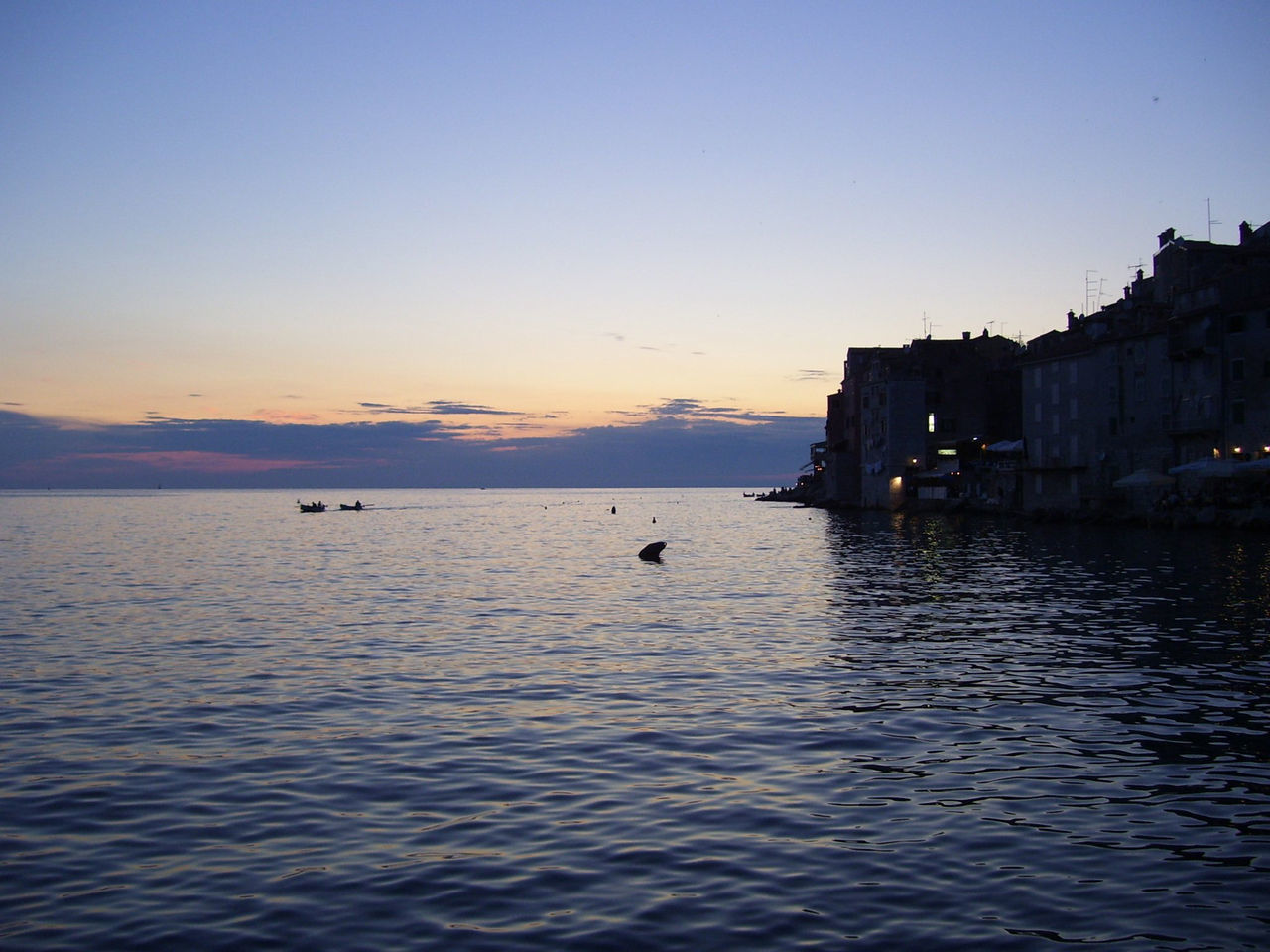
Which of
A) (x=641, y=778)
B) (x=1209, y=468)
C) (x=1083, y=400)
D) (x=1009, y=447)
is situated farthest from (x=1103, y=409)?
(x=641, y=778)

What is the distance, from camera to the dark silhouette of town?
7144cm

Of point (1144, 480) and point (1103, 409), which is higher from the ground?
point (1103, 409)

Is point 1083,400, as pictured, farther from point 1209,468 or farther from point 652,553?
point 652,553

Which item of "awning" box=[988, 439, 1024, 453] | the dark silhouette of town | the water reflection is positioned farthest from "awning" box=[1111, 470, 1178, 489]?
the water reflection

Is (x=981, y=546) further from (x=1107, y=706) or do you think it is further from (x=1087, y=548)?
(x=1107, y=706)

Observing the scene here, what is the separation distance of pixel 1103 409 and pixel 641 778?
8319 centimetres

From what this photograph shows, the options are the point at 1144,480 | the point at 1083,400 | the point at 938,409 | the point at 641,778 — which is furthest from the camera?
the point at 938,409

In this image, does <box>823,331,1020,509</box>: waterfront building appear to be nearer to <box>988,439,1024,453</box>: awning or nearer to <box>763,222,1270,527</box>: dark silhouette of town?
<box>763,222,1270,527</box>: dark silhouette of town

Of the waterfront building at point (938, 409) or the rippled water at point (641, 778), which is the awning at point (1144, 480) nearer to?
the waterfront building at point (938, 409)

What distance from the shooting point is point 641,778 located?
558 inches

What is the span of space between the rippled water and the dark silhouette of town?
4246 centimetres

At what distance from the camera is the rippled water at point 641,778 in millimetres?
9531

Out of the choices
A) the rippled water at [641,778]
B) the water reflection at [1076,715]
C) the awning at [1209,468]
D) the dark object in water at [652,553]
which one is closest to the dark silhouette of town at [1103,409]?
the awning at [1209,468]

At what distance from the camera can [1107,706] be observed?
18625mm
